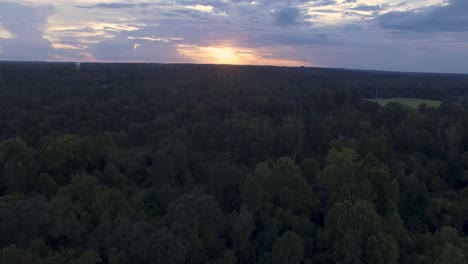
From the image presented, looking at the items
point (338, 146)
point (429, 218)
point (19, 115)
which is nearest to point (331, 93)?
point (338, 146)

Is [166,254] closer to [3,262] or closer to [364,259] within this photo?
[3,262]

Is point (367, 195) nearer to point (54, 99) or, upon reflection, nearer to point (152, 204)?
point (152, 204)

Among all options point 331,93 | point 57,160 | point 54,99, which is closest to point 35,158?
point 57,160

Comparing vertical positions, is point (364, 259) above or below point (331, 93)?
below

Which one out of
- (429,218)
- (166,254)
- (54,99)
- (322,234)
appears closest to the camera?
(166,254)

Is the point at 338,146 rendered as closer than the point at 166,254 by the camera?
No

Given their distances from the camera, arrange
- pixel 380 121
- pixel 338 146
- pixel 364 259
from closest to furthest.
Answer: pixel 364 259 < pixel 338 146 < pixel 380 121
